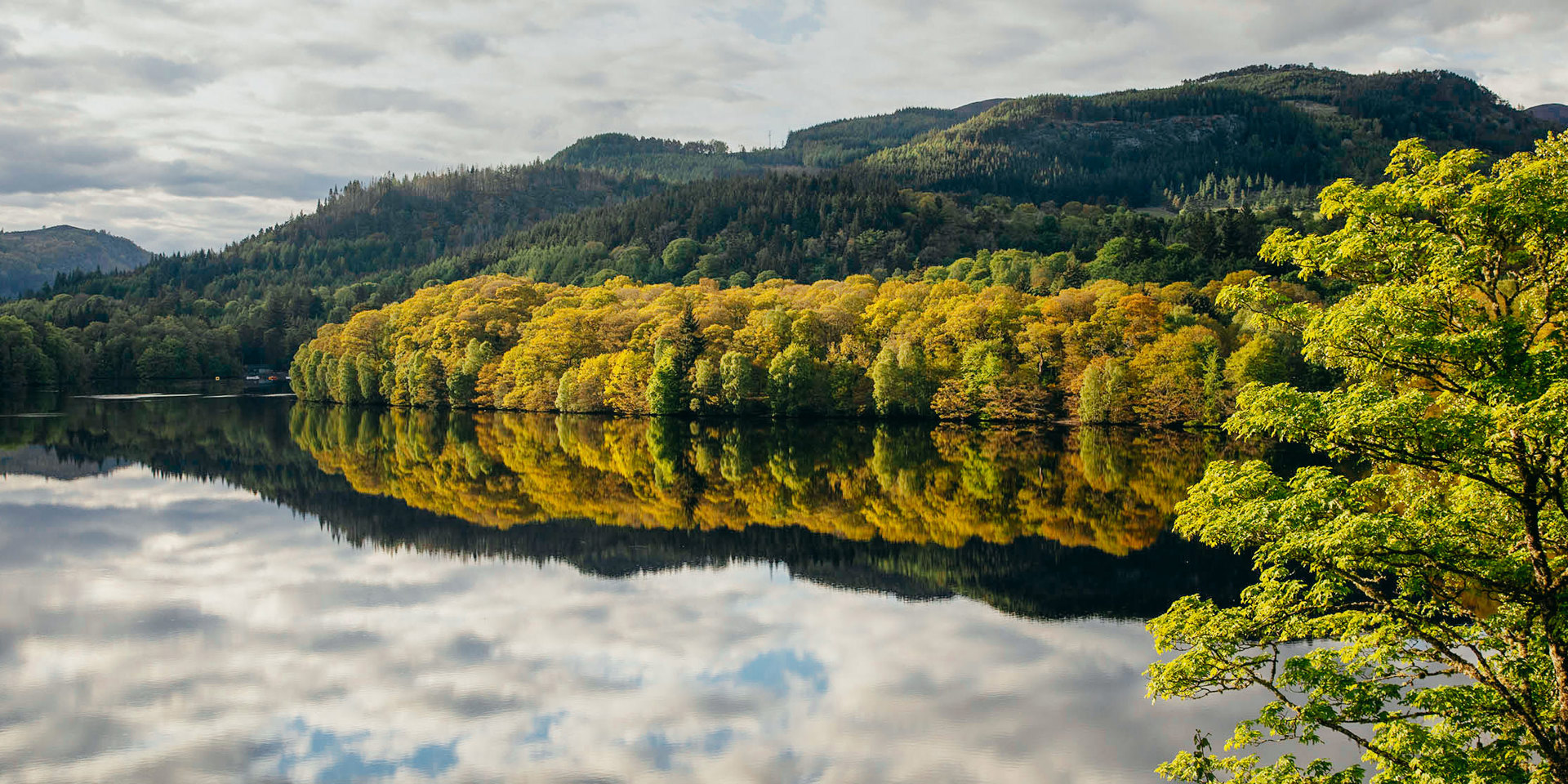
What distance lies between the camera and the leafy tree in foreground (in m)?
11.6

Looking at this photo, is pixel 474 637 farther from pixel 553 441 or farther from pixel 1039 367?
pixel 1039 367

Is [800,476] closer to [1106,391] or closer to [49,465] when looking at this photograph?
[1106,391]

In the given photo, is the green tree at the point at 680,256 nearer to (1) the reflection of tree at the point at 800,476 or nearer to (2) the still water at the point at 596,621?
(1) the reflection of tree at the point at 800,476

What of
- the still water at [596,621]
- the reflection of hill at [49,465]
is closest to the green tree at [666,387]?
the still water at [596,621]

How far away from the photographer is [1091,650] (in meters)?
25.8

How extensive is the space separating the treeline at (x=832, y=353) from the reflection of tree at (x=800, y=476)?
601cm

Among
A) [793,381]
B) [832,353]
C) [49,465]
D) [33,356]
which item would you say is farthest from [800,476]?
[33,356]

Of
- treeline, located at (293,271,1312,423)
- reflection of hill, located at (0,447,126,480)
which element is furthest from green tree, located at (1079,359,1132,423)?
reflection of hill, located at (0,447,126,480)

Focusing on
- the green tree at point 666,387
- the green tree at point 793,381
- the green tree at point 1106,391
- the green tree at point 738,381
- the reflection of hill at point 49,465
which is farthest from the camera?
the green tree at point 666,387

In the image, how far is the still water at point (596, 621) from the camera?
19.9 m

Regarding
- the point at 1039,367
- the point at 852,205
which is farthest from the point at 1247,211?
the point at 852,205

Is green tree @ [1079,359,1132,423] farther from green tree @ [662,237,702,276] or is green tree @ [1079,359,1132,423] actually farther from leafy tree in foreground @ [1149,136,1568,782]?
green tree @ [662,237,702,276]

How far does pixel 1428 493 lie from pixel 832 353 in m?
80.4

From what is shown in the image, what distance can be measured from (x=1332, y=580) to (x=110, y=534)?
43.5 meters
